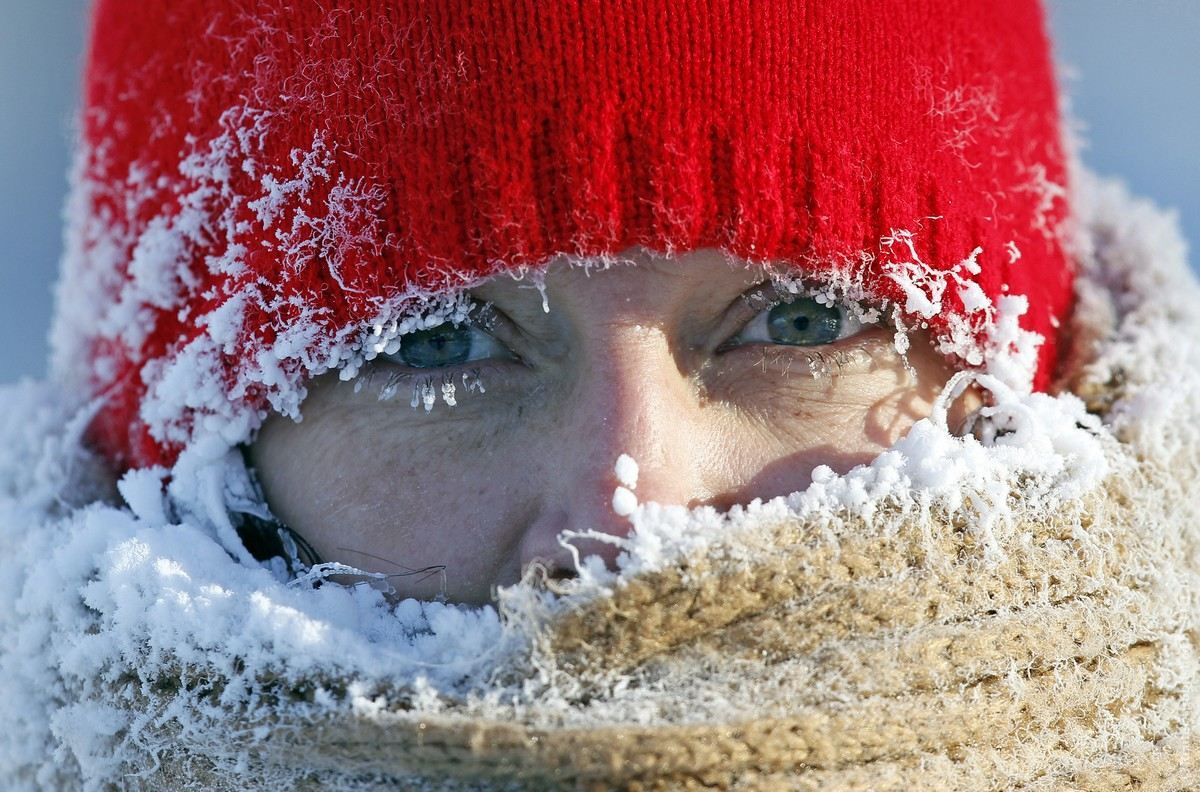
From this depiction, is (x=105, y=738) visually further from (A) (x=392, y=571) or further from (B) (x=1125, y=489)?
(B) (x=1125, y=489)

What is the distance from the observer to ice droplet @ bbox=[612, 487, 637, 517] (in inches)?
41.9

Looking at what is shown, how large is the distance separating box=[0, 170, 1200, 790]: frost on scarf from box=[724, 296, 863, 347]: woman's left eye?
0.30ft

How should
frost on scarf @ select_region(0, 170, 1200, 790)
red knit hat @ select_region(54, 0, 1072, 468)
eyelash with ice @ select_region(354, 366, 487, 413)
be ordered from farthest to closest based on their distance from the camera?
eyelash with ice @ select_region(354, 366, 487, 413), red knit hat @ select_region(54, 0, 1072, 468), frost on scarf @ select_region(0, 170, 1200, 790)

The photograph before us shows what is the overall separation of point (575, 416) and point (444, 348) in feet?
0.62

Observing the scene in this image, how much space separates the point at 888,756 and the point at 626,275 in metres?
0.51

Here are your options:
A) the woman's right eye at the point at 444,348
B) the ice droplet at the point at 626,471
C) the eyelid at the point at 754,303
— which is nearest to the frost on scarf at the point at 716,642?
the ice droplet at the point at 626,471

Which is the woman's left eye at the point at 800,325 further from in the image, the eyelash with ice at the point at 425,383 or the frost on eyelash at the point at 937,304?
the eyelash with ice at the point at 425,383

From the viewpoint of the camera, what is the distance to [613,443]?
1114 mm

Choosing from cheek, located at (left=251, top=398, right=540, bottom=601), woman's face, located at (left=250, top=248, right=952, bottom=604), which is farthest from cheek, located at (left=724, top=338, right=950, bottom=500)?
cheek, located at (left=251, top=398, right=540, bottom=601)

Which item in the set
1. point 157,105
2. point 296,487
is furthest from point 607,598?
point 157,105

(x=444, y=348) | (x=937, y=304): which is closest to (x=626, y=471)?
(x=444, y=348)

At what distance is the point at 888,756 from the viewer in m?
1.05

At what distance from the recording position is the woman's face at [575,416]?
44.8 inches

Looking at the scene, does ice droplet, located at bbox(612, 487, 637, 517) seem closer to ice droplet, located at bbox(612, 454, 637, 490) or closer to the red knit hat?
ice droplet, located at bbox(612, 454, 637, 490)
